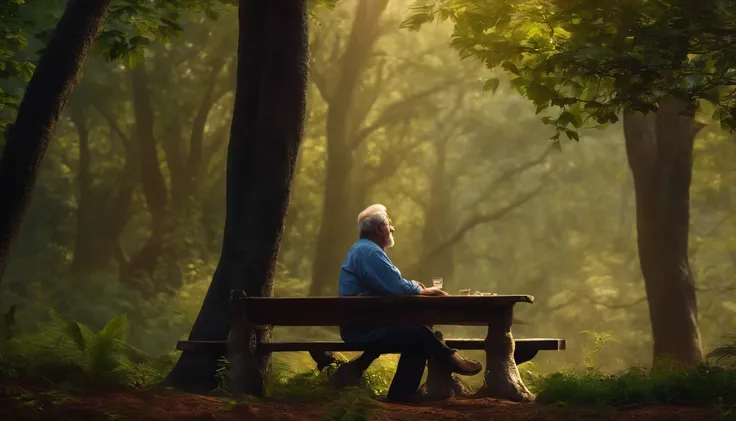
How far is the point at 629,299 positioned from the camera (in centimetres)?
3722

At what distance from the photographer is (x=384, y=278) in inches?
344

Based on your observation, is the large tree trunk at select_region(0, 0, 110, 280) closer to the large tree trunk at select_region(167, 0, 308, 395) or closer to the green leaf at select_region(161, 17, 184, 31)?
the large tree trunk at select_region(167, 0, 308, 395)

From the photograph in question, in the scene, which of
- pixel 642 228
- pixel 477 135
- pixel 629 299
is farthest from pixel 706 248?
pixel 642 228

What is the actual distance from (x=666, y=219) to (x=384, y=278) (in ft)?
24.2

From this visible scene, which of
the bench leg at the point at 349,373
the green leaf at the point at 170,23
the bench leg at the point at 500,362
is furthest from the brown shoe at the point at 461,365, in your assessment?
the green leaf at the point at 170,23

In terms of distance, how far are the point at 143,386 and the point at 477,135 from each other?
91.2ft

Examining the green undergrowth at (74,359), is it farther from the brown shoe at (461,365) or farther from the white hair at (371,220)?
the brown shoe at (461,365)

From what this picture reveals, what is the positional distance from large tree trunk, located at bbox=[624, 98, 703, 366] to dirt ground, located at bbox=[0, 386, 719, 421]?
6.78 metres

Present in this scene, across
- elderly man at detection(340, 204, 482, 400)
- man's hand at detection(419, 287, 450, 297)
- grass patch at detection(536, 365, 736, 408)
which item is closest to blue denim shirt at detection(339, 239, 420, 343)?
elderly man at detection(340, 204, 482, 400)

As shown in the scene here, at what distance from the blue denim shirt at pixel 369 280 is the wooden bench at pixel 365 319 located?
17 cm

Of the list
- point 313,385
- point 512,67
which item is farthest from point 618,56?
point 313,385

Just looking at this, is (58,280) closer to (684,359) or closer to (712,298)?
(684,359)

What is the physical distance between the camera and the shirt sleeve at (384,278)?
8688 millimetres

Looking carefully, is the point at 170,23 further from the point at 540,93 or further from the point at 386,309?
the point at 386,309
